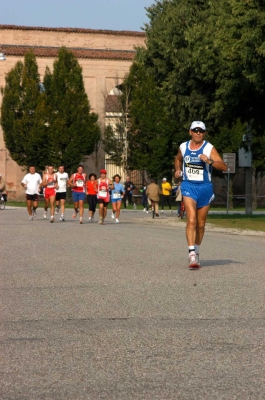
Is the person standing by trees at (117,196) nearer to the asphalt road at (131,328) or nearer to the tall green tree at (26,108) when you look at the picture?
the asphalt road at (131,328)

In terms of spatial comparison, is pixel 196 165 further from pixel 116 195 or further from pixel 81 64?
pixel 81 64

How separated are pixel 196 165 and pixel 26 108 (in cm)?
5321

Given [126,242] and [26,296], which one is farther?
[126,242]

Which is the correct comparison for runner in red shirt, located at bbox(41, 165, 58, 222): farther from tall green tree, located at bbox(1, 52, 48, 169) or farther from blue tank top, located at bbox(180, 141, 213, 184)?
tall green tree, located at bbox(1, 52, 48, 169)

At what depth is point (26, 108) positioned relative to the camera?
65375mm

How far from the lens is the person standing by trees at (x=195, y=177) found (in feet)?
42.7

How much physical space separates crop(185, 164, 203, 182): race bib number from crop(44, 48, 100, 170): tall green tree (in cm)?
5206

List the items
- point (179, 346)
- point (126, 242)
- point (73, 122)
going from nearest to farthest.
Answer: point (179, 346) < point (126, 242) < point (73, 122)

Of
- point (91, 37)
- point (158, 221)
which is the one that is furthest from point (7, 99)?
point (158, 221)

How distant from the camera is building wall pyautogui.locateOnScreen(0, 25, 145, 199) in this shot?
7031cm

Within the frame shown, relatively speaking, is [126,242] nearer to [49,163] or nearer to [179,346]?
[179,346]

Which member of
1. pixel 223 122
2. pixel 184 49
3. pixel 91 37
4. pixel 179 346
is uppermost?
pixel 91 37

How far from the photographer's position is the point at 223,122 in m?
33.2

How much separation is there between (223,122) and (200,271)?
2085 centimetres
